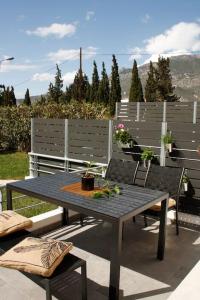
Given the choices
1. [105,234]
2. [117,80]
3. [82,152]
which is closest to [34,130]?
[82,152]

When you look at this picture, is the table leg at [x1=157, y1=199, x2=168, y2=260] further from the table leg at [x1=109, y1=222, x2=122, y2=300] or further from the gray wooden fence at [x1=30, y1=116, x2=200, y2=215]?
the gray wooden fence at [x1=30, y1=116, x2=200, y2=215]

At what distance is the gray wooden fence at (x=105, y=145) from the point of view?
4854 millimetres

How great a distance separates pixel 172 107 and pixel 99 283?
9.99 meters

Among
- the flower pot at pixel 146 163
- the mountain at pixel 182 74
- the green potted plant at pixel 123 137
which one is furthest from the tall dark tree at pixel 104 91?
the mountain at pixel 182 74

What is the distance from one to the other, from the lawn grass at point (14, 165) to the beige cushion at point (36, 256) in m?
6.93

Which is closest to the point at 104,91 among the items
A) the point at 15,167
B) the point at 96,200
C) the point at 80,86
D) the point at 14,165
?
the point at 80,86

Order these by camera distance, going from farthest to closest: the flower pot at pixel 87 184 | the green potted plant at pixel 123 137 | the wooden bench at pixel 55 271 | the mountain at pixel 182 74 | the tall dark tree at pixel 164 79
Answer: the mountain at pixel 182 74
the tall dark tree at pixel 164 79
the green potted plant at pixel 123 137
the flower pot at pixel 87 184
the wooden bench at pixel 55 271

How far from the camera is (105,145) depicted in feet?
21.2

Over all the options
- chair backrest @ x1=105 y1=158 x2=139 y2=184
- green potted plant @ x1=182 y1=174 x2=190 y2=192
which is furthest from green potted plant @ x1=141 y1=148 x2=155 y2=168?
chair backrest @ x1=105 y1=158 x2=139 y2=184

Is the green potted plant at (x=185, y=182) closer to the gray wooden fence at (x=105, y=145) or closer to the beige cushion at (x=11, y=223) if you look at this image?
the gray wooden fence at (x=105, y=145)

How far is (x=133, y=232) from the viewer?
422 cm

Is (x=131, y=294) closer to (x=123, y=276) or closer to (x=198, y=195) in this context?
(x=123, y=276)

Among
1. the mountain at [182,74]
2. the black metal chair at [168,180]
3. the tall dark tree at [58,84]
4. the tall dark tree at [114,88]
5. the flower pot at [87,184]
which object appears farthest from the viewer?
the mountain at [182,74]

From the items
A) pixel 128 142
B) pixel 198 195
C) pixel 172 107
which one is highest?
pixel 172 107
